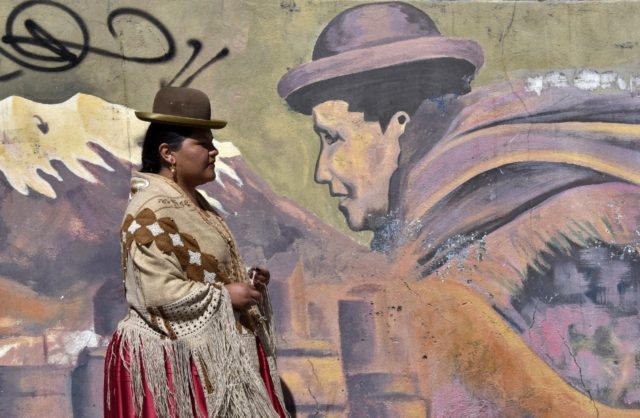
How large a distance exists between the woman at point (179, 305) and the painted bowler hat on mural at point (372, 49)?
1717 mm

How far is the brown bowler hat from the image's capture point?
4172 mm

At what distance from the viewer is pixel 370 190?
593 centimetres

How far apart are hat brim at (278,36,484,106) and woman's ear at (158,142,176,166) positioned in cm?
175

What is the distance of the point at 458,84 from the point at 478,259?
906mm

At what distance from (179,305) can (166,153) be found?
586 mm

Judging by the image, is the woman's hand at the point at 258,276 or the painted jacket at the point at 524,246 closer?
the woman's hand at the point at 258,276

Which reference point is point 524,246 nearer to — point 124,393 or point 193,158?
point 193,158

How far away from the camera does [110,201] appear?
579 centimetres

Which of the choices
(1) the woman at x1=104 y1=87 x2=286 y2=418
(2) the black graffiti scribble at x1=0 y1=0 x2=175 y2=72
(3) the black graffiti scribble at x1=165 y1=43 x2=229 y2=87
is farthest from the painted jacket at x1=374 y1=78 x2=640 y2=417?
(1) the woman at x1=104 y1=87 x2=286 y2=418

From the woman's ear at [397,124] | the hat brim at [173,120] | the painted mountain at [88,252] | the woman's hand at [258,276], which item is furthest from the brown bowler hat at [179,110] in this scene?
the woman's ear at [397,124]

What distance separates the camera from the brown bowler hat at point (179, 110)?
13.7 feet

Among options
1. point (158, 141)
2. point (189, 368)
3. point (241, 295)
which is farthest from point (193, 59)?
point (189, 368)

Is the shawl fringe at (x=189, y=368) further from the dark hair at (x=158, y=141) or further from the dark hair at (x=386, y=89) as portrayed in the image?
the dark hair at (x=386, y=89)

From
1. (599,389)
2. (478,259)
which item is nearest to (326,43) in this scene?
(478,259)
